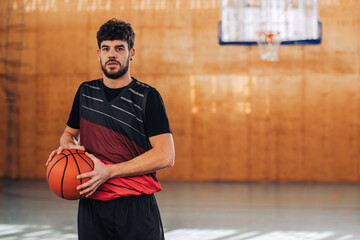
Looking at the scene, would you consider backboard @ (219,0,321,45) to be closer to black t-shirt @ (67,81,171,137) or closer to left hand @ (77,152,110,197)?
black t-shirt @ (67,81,171,137)

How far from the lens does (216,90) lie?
386 inches

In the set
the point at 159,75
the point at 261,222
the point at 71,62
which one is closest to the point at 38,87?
the point at 71,62

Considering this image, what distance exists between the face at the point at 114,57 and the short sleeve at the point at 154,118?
18cm

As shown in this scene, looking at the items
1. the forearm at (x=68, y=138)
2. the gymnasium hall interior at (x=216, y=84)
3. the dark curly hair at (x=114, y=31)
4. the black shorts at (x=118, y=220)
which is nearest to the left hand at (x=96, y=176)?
the black shorts at (x=118, y=220)

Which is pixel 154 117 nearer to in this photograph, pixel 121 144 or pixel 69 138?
pixel 121 144

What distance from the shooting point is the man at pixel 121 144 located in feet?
6.36

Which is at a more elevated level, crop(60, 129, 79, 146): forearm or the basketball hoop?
the basketball hoop

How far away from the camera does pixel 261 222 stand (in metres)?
5.70

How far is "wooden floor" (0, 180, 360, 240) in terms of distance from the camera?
5012 mm

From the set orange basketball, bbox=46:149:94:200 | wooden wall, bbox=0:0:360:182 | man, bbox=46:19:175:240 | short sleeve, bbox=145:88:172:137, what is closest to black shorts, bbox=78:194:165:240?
man, bbox=46:19:175:240

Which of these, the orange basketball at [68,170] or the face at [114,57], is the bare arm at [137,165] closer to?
the orange basketball at [68,170]

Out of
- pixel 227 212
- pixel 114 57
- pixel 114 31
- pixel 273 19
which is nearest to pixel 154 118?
pixel 114 57

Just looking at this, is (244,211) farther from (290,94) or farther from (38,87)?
(38,87)

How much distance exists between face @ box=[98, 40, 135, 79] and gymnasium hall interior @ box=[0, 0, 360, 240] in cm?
689
